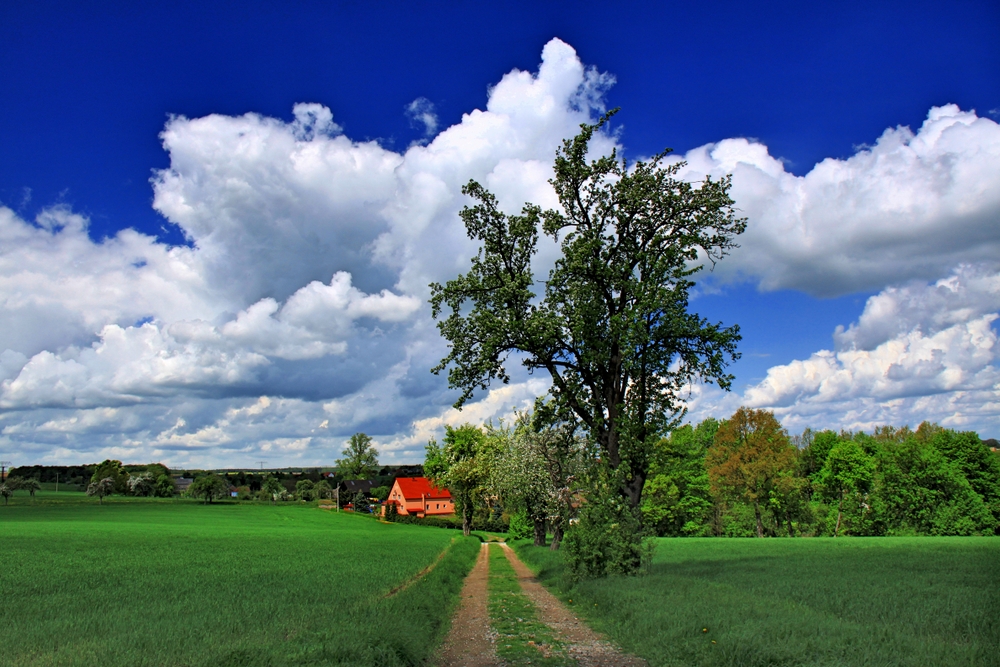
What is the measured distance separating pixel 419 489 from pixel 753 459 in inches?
3035

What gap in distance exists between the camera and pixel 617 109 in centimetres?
2205

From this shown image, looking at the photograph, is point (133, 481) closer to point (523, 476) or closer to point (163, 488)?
point (163, 488)

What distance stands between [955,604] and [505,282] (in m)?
16.8

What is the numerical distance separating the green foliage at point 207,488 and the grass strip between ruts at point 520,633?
115m

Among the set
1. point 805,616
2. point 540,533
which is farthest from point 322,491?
point 805,616

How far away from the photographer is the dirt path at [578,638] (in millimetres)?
10969

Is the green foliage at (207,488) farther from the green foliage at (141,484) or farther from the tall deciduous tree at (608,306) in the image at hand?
the tall deciduous tree at (608,306)

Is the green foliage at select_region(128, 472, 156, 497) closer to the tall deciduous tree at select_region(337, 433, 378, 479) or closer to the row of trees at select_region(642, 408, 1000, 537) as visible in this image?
the tall deciduous tree at select_region(337, 433, 378, 479)

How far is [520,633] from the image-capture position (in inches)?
548

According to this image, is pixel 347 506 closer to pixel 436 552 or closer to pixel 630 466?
pixel 436 552

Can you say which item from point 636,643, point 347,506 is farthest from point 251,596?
point 347,506

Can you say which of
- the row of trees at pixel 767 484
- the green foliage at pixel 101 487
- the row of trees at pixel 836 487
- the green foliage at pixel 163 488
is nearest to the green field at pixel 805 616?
the row of trees at pixel 767 484

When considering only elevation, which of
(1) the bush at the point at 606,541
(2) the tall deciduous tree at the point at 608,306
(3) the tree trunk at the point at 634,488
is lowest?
(1) the bush at the point at 606,541

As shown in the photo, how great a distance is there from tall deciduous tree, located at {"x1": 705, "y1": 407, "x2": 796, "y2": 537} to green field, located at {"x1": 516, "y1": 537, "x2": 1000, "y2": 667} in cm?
4207
